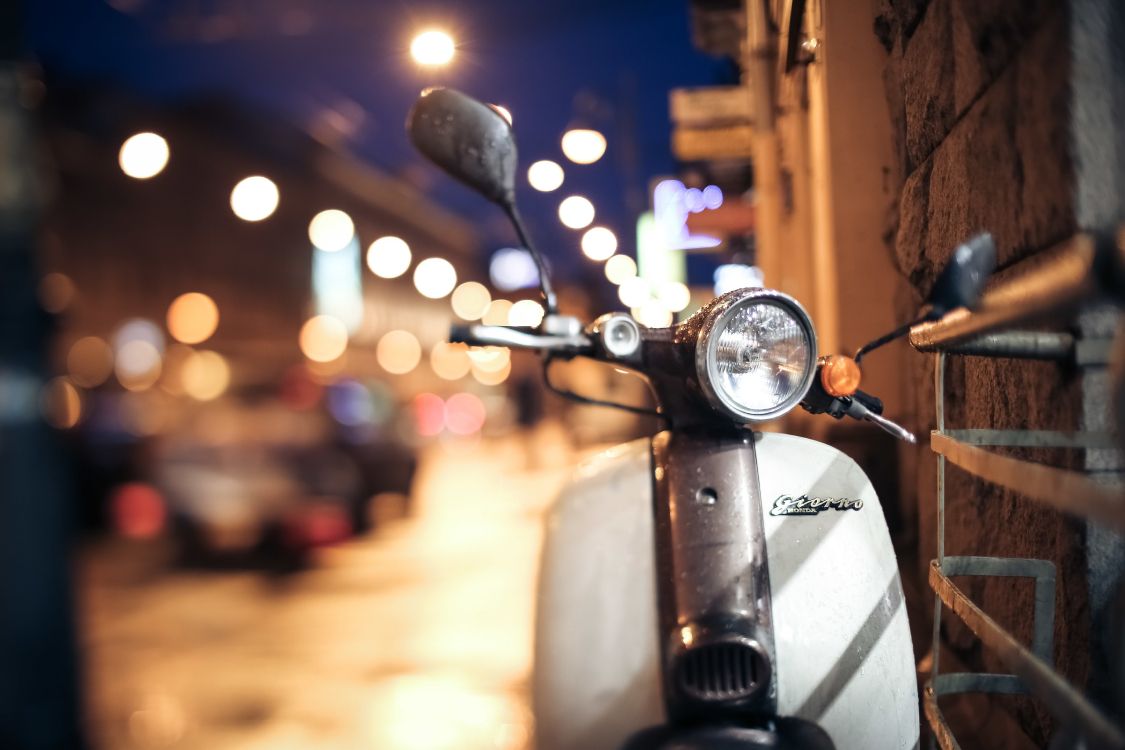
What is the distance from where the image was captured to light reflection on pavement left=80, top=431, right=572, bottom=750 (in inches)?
193

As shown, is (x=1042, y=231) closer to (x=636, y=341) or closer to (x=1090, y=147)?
(x=1090, y=147)

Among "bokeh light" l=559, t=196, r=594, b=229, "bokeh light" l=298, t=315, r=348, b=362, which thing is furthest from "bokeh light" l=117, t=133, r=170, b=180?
"bokeh light" l=298, t=315, r=348, b=362

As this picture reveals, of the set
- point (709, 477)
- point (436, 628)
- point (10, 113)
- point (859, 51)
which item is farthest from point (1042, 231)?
point (436, 628)

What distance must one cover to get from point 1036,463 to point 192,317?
33369 millimetres

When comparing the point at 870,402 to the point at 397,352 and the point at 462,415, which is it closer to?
the point at 462,415

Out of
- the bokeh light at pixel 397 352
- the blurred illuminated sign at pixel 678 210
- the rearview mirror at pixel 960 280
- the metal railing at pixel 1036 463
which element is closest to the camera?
the metal railing at pixel 1036 463

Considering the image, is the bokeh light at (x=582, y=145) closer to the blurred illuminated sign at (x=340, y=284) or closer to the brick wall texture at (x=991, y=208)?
the brick wall texture at (x=991, y=208)

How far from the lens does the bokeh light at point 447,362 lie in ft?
187

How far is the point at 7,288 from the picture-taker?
4137 mm

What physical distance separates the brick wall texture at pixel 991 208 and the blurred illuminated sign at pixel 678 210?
8467 mm

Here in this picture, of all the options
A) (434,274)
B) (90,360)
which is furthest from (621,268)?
(90,360)

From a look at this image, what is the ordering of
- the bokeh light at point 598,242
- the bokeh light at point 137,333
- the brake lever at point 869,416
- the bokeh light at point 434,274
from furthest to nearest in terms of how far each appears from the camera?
the bokeh light at point 434,274
the bokeh light at point 137,333
the bokeh light at point 598,242
the brake lever at point 869,416

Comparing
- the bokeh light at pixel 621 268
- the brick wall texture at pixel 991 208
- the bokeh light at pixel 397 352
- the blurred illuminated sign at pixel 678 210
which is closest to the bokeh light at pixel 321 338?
the bokeh light at pixel 397 352

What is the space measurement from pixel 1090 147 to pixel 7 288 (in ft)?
13.1
